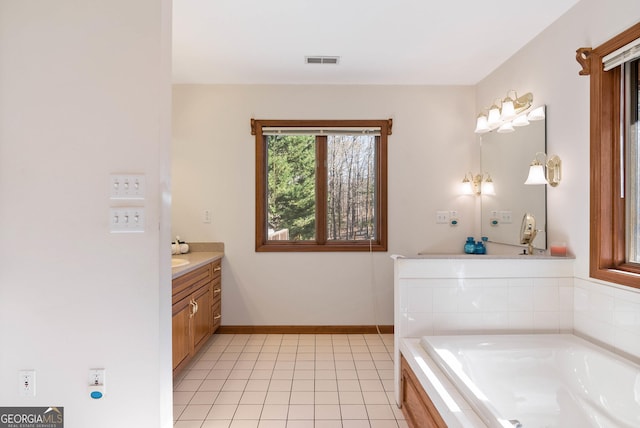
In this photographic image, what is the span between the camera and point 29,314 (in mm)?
1508

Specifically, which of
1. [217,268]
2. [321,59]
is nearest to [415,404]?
[217,268]

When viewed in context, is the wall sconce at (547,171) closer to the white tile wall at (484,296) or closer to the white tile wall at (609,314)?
the white tile wall at (484,296)

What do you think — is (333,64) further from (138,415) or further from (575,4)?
(138,415)

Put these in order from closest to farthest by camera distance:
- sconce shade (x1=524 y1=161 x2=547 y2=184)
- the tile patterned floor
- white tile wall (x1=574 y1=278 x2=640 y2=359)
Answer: white tile wall (x1=574 y1=278 x2=640 y2=359), the tile patterned floor, sconce shade (x1=524 y1=161 x2=547 y2=184)

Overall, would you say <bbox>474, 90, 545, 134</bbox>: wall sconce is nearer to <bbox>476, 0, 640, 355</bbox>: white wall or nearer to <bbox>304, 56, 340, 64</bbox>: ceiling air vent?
<bbox>476, 0, 640, 355</bbox>: white wall

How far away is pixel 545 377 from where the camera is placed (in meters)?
1.76

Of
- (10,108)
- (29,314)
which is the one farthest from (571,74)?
(29,314)

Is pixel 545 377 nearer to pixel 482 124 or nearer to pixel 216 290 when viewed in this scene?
pixel 482 124

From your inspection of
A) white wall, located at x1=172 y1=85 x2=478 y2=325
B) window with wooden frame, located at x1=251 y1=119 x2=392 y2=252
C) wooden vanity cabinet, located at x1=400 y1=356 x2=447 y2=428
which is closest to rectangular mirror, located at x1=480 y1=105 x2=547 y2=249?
white wall, located at x1=172 y1=85 x2=478 y2=325

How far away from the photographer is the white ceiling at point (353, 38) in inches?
85.7

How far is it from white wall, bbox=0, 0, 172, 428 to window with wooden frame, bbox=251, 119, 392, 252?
1934 mm

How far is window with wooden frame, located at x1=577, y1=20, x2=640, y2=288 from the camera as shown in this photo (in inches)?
72.1

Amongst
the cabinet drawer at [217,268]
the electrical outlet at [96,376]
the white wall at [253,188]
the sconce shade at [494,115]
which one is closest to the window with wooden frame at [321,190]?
the white wall at [253,188]

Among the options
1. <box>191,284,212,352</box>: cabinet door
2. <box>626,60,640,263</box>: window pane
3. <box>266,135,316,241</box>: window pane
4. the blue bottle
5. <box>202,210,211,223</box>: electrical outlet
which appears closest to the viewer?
<box>626,60,640,263</box>: window pane
